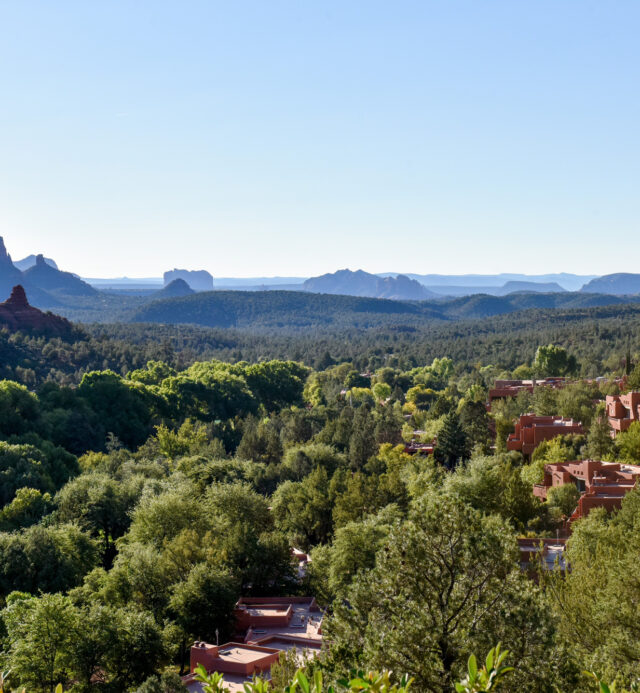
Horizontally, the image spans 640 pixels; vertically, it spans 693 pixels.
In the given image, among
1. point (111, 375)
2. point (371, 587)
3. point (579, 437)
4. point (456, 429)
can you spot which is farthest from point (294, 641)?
point (111, 375)

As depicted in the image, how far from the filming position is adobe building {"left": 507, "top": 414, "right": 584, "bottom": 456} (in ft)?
146

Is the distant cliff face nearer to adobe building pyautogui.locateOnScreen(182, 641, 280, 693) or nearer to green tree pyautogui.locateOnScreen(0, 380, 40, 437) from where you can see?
green tree pyautogui.locateOnScreen(0, 380, 40, 437)

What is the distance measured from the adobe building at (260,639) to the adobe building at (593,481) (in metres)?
12.7

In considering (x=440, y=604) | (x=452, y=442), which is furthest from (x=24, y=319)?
(x=440, y=604)

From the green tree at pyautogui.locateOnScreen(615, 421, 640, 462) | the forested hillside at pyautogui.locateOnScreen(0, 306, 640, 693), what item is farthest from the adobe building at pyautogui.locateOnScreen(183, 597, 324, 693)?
the green tree at pyautogui.locateOnScreen(615, 421, 640, 462)

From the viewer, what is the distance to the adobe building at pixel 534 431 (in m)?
44.4

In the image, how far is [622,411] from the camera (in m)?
45.6

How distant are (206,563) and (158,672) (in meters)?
4.45

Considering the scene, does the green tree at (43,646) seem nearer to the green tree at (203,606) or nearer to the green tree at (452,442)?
the green tree at (203,606)

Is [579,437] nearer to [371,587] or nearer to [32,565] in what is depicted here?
[32,565]

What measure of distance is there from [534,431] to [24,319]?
6496 cm

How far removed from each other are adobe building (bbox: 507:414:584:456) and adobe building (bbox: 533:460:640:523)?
6.25m

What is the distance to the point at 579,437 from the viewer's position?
4406cm

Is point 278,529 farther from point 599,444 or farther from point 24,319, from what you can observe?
point 24,319
